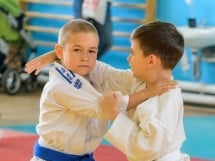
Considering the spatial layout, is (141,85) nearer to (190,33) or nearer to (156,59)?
(156,59)

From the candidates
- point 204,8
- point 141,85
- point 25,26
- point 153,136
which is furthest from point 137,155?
point 25,26

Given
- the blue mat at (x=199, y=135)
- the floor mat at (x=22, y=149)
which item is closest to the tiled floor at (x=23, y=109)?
the blue mat at (x=199, y=135)

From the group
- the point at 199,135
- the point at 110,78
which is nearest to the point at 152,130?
the point at 110,78

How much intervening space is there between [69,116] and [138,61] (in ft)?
1.29

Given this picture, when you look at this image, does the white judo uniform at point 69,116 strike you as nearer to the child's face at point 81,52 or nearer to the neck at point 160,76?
the child's face at point 81,52

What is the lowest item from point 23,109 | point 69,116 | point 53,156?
point 23,109

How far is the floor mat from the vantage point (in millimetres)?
3824

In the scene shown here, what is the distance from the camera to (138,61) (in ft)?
6.62

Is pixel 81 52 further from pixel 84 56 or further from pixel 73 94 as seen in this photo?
pixel 73 94

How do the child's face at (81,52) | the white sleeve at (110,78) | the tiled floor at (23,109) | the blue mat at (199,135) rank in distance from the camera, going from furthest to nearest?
the tiled floor at (23,109), the blue mat at (199,135), the white sleeve at (110,78), the child's face at (81,52)

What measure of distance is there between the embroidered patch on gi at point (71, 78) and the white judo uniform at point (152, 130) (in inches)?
9.4

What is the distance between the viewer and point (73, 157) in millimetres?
2227

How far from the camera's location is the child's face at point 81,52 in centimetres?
212

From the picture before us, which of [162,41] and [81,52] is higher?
[162,41]
